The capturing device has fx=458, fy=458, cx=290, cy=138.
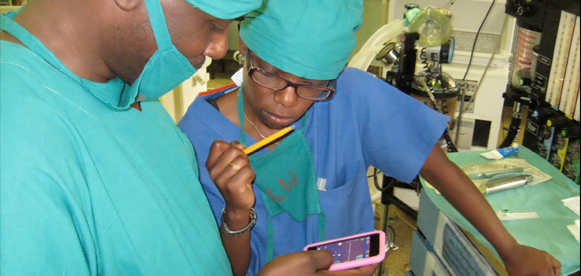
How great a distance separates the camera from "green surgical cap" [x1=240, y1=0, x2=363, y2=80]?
40.0 inches

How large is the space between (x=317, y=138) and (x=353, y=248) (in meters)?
0.30

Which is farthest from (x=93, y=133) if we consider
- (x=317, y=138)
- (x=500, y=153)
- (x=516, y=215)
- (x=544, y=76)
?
(x=500, y=153)

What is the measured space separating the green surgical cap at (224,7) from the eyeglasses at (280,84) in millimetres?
410

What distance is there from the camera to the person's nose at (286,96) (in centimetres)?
112

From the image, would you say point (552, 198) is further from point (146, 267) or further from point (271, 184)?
point (146, 267)

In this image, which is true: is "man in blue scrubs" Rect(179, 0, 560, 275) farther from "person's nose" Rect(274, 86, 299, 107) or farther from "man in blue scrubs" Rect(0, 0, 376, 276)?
"man in blue scrubs" Rect(0, 0, 376, 276)

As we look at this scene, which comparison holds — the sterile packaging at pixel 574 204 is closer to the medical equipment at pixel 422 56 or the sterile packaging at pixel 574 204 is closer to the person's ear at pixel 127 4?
the person's ear at pixel 127 4

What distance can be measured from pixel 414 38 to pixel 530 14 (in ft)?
1.66

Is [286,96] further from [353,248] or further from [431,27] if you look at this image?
[431,27]

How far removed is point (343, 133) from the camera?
4.09ft

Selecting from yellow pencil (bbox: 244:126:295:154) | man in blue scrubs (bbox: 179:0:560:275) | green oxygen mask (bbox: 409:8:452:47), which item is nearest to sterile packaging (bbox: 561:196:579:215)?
man in blue scrubs (bbox: 179:0:560:275)

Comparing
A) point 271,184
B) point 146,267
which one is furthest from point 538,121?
point 146,267

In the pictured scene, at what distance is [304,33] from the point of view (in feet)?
3.39

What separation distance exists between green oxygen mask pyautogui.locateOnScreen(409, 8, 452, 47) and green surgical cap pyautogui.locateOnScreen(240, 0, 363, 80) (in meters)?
0.92
